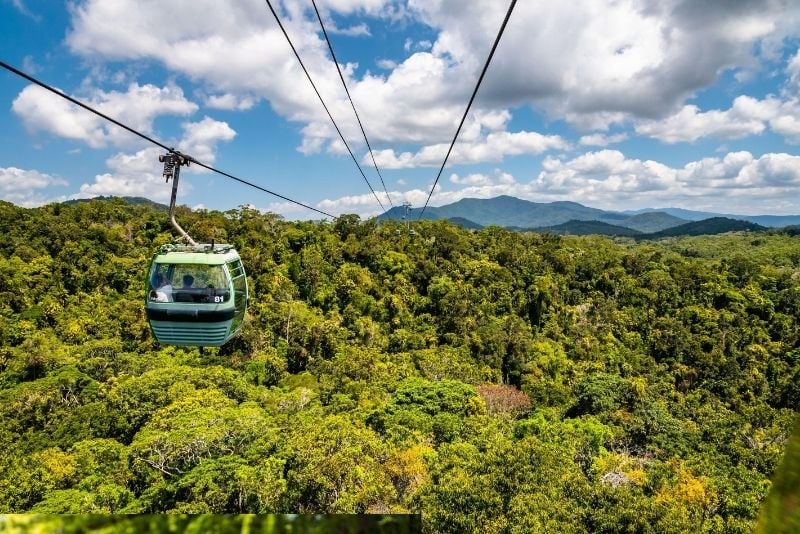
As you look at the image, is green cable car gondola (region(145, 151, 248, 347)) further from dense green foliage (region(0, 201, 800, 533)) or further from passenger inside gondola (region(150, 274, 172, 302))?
dense green foliage (region(0, 201, 800, 533))

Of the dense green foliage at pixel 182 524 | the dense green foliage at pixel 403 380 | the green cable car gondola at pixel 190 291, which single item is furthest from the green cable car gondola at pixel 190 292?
the dense green foliage at pixel 403 380

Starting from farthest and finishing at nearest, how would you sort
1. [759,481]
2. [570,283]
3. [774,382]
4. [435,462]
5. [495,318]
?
[570,283] → [495,318] → [774,382] → [759,481] → [435,462]

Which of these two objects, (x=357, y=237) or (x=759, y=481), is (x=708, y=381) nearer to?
(x=759, y=481)

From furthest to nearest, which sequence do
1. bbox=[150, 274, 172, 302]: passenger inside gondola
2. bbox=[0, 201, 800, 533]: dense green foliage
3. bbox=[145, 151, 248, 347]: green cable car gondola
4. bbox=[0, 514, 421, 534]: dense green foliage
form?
bbox=[0, 201, 800, 533]: dense green foliage → bbox=[150, 274, 172, 302]: passenger inside gondola → bbox=[145, 151, 248, 347]: green cable car gondola → bbox=[0, 514, 421, 534]: dense green foliage

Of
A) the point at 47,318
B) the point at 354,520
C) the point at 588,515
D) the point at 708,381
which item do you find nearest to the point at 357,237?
the point at 47,318

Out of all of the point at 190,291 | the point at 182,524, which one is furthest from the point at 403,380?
the point at 182,524

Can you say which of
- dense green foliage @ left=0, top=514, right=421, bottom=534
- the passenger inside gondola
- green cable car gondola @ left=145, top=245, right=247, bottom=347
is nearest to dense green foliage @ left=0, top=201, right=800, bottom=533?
green cable car gondola @ left=145, top=245, right=247, bottom=347

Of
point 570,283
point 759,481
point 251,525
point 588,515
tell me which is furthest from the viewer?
point 570,283

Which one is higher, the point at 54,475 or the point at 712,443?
the point at 54,475

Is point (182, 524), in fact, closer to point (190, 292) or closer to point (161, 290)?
point (190, 292)
